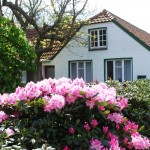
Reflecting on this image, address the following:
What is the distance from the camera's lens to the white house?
24.7 metres

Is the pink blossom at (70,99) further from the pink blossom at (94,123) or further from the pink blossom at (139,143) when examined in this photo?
the pink blossom at (139,143)

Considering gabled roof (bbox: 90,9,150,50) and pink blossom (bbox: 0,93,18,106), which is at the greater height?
gabled roof (bbox: 90,9,150,50)

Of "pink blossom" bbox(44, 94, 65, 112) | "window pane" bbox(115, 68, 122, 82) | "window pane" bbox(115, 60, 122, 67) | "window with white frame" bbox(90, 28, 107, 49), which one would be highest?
"window with white frame" bbox(90, 28, 107, 49)

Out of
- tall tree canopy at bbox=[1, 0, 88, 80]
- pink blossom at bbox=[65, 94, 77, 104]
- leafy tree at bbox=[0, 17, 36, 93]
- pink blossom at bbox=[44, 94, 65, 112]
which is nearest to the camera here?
pink blossom at bbox=[44, 94, 65, 112]

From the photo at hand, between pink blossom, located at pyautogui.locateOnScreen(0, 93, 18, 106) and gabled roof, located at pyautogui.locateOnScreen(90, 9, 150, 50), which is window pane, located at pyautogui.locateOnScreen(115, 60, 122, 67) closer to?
gabled roof, located at pyautogui.locateOnScreen(90, 9, 150, 50)

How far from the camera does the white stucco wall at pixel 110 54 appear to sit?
24.5 meters

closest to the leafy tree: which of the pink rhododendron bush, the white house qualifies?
the pink rhododendron bush

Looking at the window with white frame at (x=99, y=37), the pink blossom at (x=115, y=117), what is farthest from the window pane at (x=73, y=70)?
the pink blossom at (x=115, y=117)

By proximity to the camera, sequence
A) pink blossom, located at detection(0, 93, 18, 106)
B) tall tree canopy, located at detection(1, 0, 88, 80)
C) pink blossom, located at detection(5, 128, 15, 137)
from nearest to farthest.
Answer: pink blossom, located at detection(5, 128, 15, 137)
pink blossom, located at detection(0, 93, 18, 106)
tall tree canopy, located at detection(1, 0, 88, 80)

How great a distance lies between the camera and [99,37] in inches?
1046

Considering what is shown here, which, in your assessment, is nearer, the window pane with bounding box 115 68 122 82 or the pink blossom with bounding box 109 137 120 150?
the pink blossom with bounding box 109 137 120 150

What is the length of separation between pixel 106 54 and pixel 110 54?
292mm

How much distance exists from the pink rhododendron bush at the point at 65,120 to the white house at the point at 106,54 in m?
20.8

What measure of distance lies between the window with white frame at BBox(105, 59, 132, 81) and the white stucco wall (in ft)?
1.14
